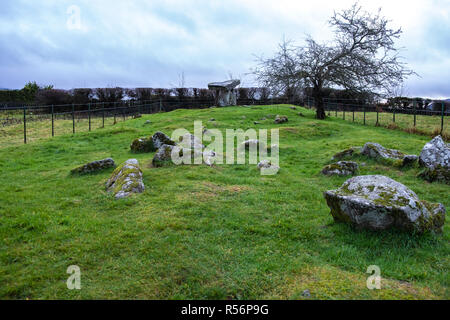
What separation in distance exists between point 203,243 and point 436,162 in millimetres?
6616

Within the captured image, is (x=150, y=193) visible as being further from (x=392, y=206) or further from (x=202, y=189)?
(x=392, y=206)

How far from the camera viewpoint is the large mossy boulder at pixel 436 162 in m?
7.41

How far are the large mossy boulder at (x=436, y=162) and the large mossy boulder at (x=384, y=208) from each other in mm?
3164

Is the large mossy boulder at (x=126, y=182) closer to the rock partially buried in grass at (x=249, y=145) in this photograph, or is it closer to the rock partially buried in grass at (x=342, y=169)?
the rock partially buried in grass at (x=342, y=169)

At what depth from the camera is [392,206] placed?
171 inches

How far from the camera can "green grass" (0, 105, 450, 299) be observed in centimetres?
338

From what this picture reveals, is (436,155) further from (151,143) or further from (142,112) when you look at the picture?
(142,112)

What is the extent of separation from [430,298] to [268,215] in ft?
8.90

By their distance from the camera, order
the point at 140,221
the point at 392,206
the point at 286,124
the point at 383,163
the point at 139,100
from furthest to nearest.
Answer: the point at 139,100
the point at 286,124
the point at 383,163
the point at 140,221
the point at 392,206

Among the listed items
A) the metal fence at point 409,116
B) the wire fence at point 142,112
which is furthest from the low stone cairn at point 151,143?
the metal fence at point 409,116

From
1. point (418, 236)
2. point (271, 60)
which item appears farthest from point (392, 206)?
point (271, 60)

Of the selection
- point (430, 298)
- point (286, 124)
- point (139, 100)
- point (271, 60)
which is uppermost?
point (271, 60)

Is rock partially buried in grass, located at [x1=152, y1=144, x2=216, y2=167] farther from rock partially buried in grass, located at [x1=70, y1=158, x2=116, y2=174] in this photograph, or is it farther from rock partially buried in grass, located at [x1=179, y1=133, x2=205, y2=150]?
rock partially buried in grass, located at [x1=179, y1=133, x2=205, y2=150]

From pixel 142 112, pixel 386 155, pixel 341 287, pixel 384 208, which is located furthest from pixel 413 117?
pixel 341 287
